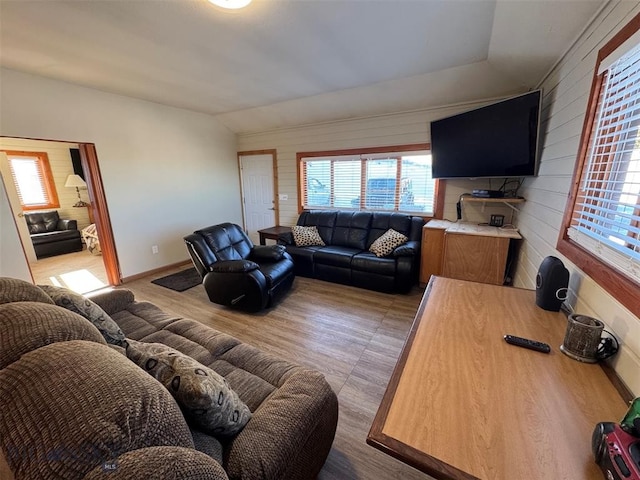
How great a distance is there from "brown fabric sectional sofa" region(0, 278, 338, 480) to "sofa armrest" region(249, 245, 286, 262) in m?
2.25

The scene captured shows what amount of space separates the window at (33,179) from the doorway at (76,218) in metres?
0.09

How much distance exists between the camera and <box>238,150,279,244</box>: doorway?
5152 mm

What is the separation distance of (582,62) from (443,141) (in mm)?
1501

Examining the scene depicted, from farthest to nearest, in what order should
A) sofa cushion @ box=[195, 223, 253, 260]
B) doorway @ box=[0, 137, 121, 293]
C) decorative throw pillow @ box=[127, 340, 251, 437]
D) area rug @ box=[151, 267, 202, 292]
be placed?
area rug @ box=[151, 267, 202, 292], doorway @ box=[0, 137, 121, 293], sofa cushion @ box=[195, 223, 253, 260], decorative throw pillow @ box=[127, 340, 251, 437]

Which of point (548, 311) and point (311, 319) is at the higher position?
point (548, 311)

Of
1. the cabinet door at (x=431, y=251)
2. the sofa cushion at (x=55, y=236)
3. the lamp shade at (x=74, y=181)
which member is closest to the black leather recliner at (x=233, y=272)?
the cabinet door at (x=431, y=251)

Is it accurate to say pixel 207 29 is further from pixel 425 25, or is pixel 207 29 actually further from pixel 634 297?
pixel 634 297

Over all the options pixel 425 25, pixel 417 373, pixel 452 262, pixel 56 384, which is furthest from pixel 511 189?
pixel 56 384

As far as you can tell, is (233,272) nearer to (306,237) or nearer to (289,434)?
(306,237)

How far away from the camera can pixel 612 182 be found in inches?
47.4

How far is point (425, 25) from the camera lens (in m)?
1.99

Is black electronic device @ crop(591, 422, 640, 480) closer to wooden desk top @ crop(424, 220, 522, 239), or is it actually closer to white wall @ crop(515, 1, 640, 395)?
white wall @ crop(515, 1, 640, 395)

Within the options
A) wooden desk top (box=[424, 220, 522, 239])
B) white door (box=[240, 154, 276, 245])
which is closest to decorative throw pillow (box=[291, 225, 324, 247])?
white door (box=[240, 154, 276, 245])

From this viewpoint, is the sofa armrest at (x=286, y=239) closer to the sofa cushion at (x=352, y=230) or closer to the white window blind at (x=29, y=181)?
the sofa cushion at (x=352, y=230)
